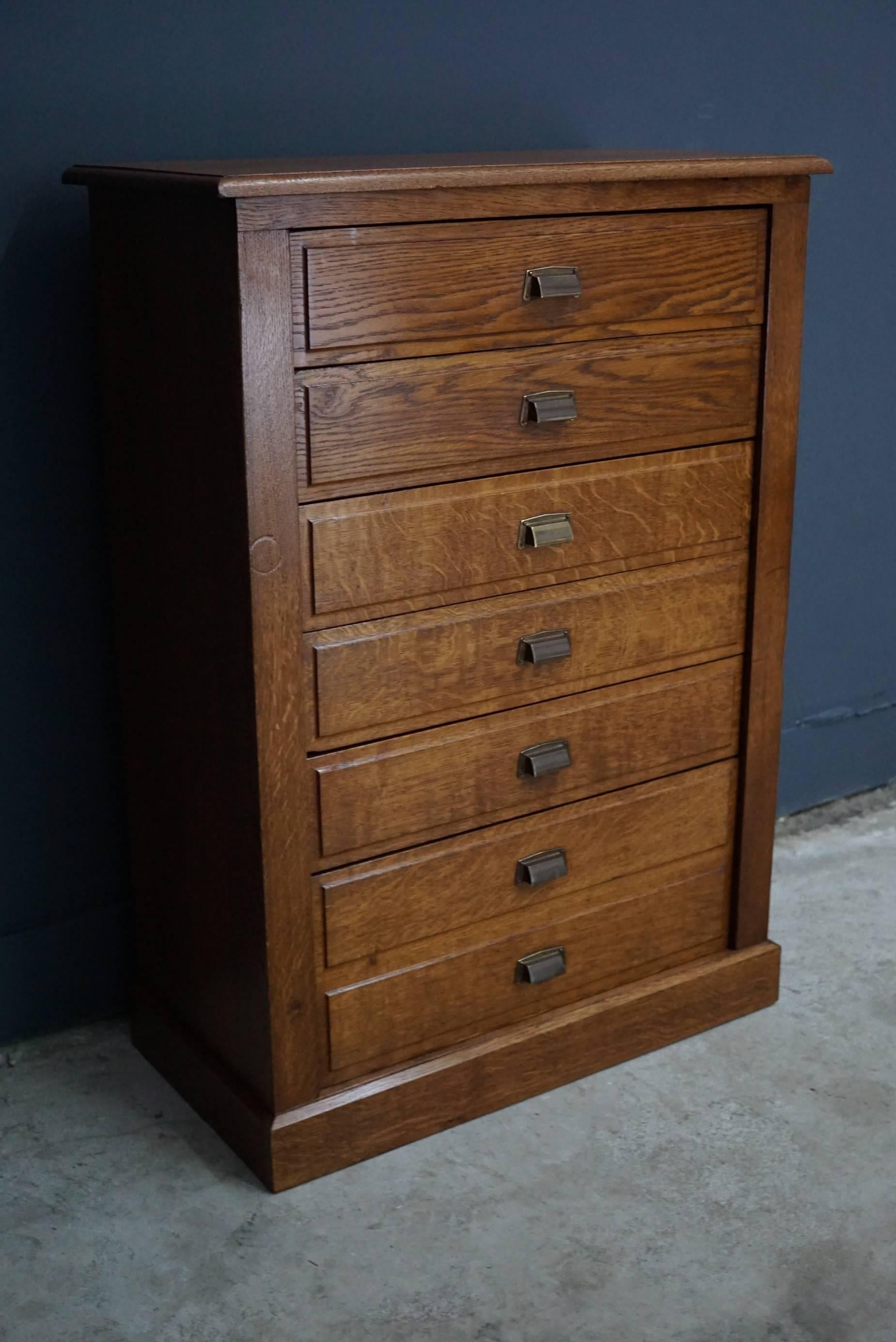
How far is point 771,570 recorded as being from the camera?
225cm

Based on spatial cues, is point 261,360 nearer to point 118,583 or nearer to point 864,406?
point 118,583

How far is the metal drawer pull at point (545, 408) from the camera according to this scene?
1935 mm

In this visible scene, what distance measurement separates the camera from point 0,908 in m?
2.27

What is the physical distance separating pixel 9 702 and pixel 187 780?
1.12 feet

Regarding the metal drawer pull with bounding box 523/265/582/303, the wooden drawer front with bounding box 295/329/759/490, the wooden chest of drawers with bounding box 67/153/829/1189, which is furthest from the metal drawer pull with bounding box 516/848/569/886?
the metal drawer pull with bounding box 523/265/582/303

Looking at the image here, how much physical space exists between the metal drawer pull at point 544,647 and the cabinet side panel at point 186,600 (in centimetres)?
40

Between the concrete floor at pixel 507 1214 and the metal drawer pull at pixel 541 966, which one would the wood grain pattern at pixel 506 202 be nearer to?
the metal drawer pull at pixel 541 966

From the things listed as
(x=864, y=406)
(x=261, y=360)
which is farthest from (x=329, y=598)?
(x=864, y=406)

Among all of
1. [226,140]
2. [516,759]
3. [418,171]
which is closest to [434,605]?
[516,759]

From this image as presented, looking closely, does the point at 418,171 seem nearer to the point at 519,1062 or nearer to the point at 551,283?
the point at 551,283

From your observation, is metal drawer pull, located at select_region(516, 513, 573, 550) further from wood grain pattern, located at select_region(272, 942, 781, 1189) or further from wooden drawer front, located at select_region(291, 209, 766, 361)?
wood grain pattern, located at select_region(272, 942, 781, 1189)

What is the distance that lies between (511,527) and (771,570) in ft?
1.62

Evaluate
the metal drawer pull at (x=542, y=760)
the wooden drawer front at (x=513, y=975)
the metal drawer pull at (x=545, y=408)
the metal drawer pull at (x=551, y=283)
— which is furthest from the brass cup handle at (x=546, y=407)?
the wooden drawer front at (x=513, y=975)

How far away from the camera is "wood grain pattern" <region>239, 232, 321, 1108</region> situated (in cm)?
170
